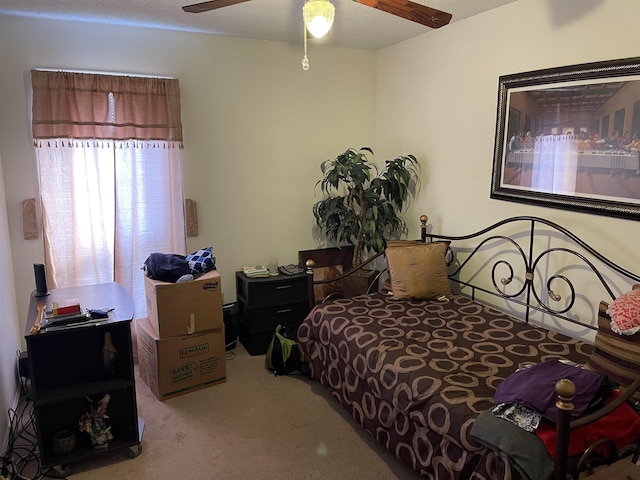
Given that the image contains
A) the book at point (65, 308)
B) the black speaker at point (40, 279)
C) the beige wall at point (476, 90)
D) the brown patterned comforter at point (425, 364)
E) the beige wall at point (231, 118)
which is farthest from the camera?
the beige wall at point (231, 118)

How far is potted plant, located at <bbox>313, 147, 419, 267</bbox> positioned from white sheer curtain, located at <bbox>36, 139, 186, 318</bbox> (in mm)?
1169

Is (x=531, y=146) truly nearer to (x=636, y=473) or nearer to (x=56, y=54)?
(x=636, y=473)

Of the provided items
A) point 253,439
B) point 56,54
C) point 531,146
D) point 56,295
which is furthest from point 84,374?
point 531,146

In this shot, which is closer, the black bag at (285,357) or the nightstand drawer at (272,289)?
the black bag at (285,357)

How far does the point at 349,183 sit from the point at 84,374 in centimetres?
234

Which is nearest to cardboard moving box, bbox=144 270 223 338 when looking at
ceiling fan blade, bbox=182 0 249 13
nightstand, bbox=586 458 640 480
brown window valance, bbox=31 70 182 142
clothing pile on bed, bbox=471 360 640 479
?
brown window valance, bbox=31 70 182 142

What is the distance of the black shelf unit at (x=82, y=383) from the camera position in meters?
2.34

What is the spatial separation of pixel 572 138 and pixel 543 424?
1605 millimetres

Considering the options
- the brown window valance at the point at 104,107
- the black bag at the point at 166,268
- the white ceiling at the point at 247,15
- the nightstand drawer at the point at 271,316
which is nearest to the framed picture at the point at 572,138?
the white ceiling at the point at 247,15

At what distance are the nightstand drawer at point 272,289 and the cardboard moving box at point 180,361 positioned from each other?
48 cm

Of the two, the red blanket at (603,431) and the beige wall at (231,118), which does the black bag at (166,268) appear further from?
the red blanket at (603,431)

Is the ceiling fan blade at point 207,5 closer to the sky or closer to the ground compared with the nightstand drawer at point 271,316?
closer to the sky

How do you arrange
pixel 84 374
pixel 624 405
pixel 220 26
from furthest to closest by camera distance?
pixel 220 26, pixel 84 374, pixel 624 405

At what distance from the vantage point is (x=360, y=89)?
13.7 ft
